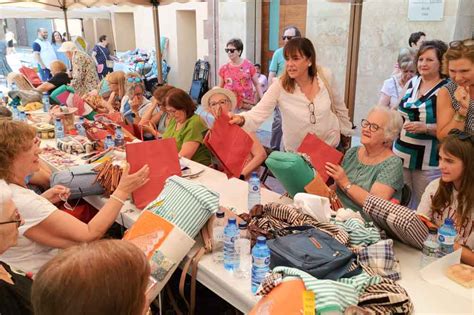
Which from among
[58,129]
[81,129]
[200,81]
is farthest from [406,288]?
[200,81]

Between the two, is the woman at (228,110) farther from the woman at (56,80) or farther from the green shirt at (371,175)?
the woman at (56,80)

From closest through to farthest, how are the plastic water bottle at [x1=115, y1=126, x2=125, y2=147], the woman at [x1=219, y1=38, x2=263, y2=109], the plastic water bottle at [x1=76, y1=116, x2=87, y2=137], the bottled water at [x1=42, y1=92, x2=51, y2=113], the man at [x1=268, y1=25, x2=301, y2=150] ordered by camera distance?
the plastic water bottle at [x1=115, y1=126, x2=125, y2=147]
the plastic water bottle at [x1=76, y1=116, x2=87, y2=137]
the man at [x1=268, y1=25, x2=301, y2=150]
the bottled water at [x1=42, y1=92, x2=51, y2=113]
the woman at [x1=219, y1=38, x2=263, y2=109]

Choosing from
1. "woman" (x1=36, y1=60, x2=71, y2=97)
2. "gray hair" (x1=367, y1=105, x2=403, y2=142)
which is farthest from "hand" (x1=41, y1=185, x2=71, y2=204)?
"woman" (x1=36, y1=60, x2=71, y2=97)

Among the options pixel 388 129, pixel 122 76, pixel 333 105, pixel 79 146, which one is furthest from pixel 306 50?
pixel 122 76

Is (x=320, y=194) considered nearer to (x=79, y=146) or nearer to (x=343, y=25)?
(x=79, y=146)

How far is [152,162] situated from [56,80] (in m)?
4.31

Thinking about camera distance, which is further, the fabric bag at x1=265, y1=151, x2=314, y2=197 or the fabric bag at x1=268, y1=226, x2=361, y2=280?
the fabric bag at x1=265, y1=151, x2=314, y2=197

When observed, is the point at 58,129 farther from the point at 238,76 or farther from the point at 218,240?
the point at 238,76

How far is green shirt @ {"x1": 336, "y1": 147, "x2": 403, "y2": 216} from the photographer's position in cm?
246

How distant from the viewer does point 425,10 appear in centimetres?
574

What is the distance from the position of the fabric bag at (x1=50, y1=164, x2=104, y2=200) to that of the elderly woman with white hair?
1.43 meters

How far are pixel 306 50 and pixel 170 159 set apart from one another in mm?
1224

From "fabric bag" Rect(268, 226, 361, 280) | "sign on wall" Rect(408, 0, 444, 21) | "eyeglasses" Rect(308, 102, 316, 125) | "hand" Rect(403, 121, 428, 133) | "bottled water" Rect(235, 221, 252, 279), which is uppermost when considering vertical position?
"sign on wall" Rect(408, 0, 444, 21)

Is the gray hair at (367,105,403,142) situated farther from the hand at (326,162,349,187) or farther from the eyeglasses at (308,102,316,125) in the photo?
the eyeglasses at (308,102,316,125)
